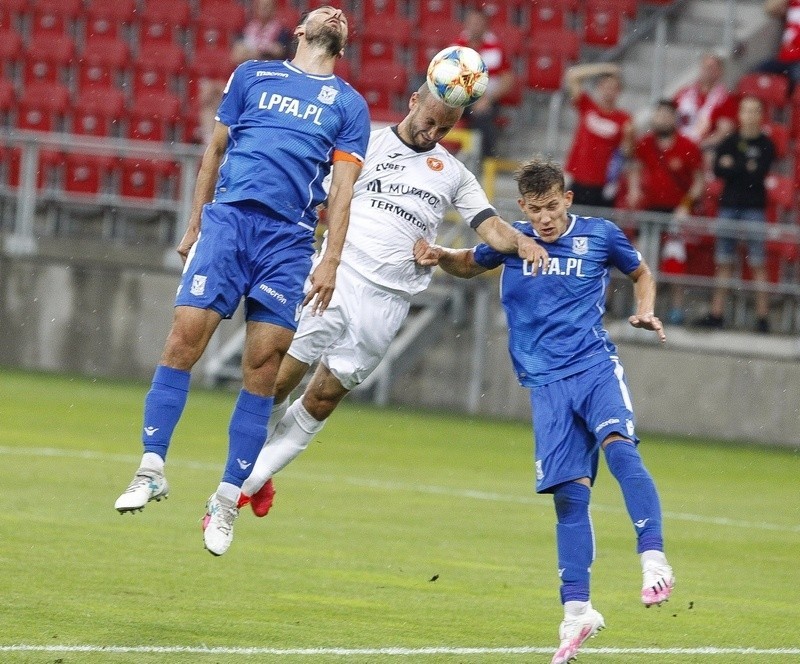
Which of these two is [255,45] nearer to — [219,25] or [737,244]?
[219,25]

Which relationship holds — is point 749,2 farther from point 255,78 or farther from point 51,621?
point 51,621

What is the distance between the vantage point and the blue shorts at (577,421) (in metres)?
6.89

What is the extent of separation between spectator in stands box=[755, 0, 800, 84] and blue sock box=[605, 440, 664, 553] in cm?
1180

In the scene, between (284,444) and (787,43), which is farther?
(787,43)

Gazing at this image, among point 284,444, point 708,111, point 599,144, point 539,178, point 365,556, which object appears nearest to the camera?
point 539,178

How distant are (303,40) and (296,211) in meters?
0.85

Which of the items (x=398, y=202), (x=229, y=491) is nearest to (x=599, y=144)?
(x=398, y=202)

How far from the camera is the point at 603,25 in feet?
67.6

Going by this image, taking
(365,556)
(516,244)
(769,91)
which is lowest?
(365,556)

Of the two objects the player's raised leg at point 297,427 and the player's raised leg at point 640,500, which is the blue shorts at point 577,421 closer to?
the player's raised leg at point 640,500

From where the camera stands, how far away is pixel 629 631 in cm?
739

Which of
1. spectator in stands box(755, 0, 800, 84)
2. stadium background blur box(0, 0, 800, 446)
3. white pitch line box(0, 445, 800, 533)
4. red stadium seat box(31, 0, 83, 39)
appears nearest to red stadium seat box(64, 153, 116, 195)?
stadium background blur box(0, 0, 800, 446)

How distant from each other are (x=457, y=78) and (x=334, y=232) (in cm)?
111

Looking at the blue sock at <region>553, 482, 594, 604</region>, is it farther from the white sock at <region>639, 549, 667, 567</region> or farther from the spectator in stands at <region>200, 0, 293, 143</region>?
the spectator in stands at <region>200, 0, 293, 143</region>
